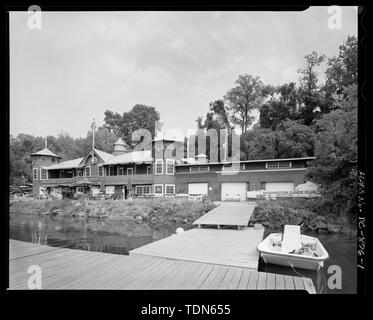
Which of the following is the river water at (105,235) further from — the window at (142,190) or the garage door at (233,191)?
the garage door at (233,191)

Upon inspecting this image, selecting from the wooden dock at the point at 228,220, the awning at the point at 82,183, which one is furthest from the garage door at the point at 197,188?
the awning at the point at 82,183

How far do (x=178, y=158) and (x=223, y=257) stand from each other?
10.6m

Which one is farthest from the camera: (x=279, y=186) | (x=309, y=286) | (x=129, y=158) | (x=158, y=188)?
(x=158, y=188)

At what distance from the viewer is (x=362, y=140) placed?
1.38m

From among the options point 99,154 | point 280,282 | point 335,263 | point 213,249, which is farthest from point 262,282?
point 99,154

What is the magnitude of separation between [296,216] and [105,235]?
793 centimetres

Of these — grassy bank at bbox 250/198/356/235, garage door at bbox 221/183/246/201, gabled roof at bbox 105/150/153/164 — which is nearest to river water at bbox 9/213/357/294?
grassy bank at bbox 250/198/356/235

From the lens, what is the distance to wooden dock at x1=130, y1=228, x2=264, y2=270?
3406 mm

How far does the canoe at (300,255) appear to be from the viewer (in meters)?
3.54

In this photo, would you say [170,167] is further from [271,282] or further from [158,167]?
[271,282]

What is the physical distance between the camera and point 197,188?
14.3 meters
